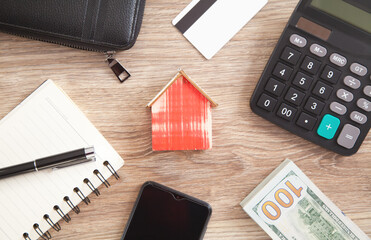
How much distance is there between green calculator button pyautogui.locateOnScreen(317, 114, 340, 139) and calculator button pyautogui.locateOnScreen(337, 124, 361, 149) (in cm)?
1

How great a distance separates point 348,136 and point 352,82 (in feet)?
0.30

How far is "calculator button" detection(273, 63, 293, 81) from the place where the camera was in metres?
0.57

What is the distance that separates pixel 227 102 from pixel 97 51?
0.25m

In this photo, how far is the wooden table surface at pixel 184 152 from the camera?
1.95 ft

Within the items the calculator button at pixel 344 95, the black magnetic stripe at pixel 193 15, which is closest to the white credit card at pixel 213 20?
the black magnetic stripe at pixel 193 15

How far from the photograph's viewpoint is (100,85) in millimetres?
600

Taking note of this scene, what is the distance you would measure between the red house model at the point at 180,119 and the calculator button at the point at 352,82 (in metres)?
0.23

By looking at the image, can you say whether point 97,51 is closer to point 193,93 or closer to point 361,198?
point 193,93

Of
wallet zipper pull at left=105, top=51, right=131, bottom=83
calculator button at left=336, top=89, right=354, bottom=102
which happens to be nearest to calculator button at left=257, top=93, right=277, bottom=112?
calculator button at left=336, top=89, right=354, bottom=102

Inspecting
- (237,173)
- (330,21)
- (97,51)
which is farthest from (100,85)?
(330,21)

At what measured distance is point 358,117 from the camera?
56cm

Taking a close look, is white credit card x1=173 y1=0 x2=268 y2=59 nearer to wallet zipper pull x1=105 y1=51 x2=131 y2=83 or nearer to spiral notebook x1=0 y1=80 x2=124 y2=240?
wallet zipper pull x1=105 y1=51 x2=131 y2=83

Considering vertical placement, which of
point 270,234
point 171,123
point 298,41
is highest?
point 298,41

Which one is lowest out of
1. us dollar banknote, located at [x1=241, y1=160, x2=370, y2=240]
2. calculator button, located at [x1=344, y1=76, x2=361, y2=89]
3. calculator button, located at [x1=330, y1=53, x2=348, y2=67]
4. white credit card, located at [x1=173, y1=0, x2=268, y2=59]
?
us dollar banknote, located at [x1=241, y1=160, x2=370, y2=240]
